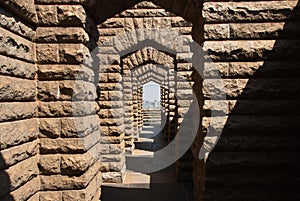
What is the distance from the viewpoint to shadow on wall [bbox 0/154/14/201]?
2809 mm

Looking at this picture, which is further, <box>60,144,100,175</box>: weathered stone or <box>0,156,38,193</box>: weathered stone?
<box>60,144,100,175</box>: weathered stone

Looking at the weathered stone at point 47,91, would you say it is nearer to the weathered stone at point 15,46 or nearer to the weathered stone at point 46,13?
the weathered stone at point 15,46

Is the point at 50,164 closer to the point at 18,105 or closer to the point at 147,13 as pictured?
the point at 18,105

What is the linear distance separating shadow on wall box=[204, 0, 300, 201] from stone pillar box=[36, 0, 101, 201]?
1.99 m

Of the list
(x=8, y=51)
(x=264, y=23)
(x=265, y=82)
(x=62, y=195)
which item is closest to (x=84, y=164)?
(x=62, y=195)

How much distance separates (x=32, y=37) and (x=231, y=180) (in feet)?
11.7

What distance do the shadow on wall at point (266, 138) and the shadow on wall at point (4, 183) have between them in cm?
262

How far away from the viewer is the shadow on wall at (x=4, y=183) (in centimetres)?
281

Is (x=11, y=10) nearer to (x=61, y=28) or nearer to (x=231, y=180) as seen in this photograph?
(x=61, y=28)

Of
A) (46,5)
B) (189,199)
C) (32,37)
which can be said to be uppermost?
(46,5)

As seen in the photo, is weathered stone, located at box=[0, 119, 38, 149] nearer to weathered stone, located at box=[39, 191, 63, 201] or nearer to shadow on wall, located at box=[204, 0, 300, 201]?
weathered stone, located at box=[39, 191, 63, 201]

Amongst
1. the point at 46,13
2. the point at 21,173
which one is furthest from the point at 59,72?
the point at 21,173

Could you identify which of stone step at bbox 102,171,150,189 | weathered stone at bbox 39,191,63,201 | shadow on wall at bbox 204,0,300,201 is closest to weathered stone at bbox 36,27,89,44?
weathered stone at bbox 39,191,63,201

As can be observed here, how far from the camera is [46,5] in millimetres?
3670
